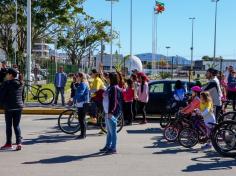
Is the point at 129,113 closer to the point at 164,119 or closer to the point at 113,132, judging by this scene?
the point at 164,119

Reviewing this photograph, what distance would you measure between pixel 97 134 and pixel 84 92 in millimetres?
1437

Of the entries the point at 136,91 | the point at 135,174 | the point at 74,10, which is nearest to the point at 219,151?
the point at 135,174

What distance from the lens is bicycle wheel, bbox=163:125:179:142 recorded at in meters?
12.1

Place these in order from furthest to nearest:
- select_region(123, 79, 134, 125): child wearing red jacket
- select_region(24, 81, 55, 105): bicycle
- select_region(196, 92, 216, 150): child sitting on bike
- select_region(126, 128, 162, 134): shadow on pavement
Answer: select_region(24, 81, 55, 105): bicycle, select_region(123, 79, 134, 125): child wearing red jacket, select_region(126, 128, 162, 134): shadow on pavement, select_region(196, 92, 216, 150): child sitting on bike

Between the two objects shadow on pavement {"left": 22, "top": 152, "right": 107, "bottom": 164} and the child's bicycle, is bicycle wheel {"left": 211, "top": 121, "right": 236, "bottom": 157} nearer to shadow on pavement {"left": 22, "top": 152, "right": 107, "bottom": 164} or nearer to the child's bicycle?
shadow on pavement {"left": 22, "top": 152, "right": 107, "bottom": 164}

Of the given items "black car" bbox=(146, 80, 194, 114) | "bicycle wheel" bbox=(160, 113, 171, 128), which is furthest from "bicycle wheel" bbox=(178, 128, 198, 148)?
"black car" bbox=(146, 80, 194, 114)

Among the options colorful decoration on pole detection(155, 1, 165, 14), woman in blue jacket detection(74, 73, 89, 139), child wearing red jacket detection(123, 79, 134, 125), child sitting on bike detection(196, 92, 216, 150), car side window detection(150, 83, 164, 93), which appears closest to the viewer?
child sitting on bike detection(196, 92, 216, 150)

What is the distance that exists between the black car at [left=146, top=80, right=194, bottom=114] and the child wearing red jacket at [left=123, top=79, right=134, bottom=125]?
4.19 feet

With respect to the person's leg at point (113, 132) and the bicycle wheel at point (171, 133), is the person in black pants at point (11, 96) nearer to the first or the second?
the person's leg at point (113, 132)

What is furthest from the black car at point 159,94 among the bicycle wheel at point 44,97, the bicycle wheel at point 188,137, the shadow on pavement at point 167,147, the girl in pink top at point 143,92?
the bicycle wheel at point 44,97

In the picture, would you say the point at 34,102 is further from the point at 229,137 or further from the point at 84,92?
the point at 229,137

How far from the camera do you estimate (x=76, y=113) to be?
13.5 meters

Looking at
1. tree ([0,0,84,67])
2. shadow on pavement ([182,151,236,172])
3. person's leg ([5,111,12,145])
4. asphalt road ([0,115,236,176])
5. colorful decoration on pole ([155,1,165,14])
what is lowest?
shadow on pavement ([182,151,236,172])

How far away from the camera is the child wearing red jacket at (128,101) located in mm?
15719
